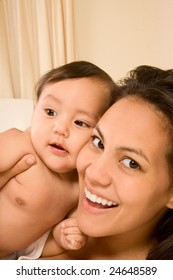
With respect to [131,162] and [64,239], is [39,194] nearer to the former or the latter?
[64,239]

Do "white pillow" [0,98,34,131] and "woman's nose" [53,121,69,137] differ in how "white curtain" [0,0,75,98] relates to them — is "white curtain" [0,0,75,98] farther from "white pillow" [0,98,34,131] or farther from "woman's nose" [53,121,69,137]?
→ "woman's nose" [53,121,69,137]

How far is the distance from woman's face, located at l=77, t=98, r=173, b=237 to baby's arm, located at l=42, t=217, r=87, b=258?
87mm

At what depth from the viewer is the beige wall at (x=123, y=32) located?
1056 mm

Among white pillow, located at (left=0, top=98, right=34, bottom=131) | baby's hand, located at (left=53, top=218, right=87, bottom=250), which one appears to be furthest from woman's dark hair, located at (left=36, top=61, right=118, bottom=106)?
white pillow, located at (left=0, top=98, right=34, bottom=131)

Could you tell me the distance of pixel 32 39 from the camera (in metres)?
1.13

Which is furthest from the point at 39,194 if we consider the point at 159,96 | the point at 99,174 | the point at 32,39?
the point at 32,39

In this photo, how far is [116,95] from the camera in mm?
695

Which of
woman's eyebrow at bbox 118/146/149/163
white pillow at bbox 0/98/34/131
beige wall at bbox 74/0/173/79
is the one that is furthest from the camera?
white pillow at bbox 0/98/34/131

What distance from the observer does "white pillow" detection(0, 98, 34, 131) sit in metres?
1.16

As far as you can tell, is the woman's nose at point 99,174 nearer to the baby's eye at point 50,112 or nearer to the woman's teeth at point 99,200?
the woman's teeth at point 99,200

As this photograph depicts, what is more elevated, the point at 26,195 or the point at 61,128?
the point at 61,128

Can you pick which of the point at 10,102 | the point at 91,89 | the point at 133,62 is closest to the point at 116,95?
the point at 91,89

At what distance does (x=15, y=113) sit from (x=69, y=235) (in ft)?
2.15
